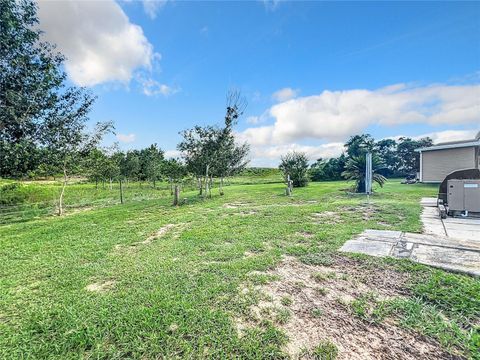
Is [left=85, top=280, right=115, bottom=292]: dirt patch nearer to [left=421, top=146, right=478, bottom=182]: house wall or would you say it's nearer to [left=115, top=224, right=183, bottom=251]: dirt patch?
[left=115, top=224, right=183, bottom=251]: dirt patch

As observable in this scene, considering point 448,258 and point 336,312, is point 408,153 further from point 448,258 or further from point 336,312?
point 336,312

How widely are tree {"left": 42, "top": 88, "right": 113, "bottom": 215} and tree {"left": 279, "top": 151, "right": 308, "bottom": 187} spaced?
13.8m

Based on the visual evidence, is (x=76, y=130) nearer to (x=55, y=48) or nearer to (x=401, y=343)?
(x=55, y=48)

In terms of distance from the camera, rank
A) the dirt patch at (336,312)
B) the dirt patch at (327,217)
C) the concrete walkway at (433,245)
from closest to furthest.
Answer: the dirt patch at (336,312) < the concrete walkway at (433,245) < the dirt patch at (327,217)

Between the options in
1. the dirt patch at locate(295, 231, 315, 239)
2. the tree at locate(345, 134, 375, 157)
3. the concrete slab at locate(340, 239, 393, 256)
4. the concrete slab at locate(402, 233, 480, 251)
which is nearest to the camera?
the concrete slab at locate(340, 239, 393, 256)

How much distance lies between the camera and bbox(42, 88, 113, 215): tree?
599cm

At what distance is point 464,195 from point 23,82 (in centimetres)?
1136

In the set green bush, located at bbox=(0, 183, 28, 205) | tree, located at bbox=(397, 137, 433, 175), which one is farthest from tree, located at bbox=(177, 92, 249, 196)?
tree, located at bbox=(397, 137, 433, 175)

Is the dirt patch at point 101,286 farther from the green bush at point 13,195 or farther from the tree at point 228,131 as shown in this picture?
the green bush at point 13,195

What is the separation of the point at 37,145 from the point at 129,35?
17.8 feet

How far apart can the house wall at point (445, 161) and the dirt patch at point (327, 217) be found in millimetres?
7543

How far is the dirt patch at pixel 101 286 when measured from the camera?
8.94ft

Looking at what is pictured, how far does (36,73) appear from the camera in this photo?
493 centimetres

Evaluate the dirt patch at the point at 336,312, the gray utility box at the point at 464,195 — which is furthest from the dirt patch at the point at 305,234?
the gray utility box at the point at 464,195
